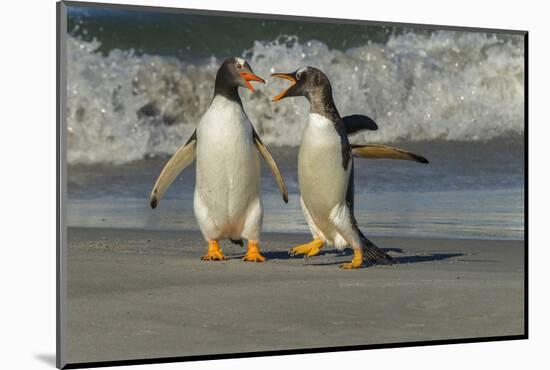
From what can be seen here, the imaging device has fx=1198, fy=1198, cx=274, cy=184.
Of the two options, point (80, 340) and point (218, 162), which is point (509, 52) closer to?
point (218, 162)

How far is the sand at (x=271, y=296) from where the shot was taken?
17.1 feet

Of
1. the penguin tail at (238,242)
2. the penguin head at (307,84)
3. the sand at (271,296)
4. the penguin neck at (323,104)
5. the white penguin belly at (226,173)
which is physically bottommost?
the sand at (271,296)

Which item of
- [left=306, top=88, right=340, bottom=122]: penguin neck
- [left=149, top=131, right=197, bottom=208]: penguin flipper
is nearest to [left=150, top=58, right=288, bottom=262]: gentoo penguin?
[left=149, top=131, right=197, bottom=208]: penguin flipper

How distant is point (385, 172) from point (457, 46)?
2.49 feet

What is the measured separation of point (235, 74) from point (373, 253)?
113cm

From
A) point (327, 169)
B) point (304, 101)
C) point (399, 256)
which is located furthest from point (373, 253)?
point (304, 101)

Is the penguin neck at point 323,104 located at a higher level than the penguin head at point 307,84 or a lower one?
lower

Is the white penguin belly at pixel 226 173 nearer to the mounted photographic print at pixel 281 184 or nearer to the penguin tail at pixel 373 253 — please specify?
the mounted photographic print at pixel 281 184

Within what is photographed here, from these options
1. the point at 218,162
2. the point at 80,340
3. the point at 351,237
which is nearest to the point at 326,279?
the point at 351,237

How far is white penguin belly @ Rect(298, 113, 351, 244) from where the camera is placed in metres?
5.83

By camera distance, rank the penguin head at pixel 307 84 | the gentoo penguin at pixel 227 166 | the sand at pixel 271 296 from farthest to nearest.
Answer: the penguin head at pixel 307 84, the gentoo penguin at pixel 227 166, the sand at pixel 271 296

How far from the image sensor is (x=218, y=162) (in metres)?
5.68

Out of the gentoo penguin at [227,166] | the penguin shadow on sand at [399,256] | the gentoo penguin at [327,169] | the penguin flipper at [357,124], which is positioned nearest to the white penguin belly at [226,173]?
the gentoo penguin at [227,166]

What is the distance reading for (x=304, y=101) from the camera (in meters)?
5.85
